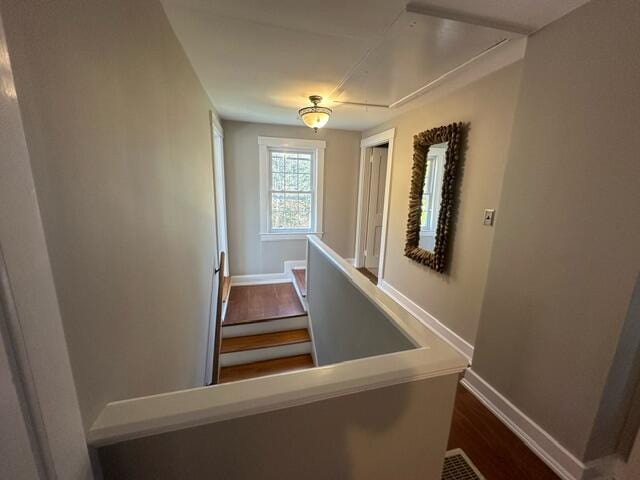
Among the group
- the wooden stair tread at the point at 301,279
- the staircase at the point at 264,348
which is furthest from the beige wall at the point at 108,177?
the wooden stair tread at the point at 301,279

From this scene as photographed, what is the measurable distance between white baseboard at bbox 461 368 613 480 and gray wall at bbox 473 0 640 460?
46mm

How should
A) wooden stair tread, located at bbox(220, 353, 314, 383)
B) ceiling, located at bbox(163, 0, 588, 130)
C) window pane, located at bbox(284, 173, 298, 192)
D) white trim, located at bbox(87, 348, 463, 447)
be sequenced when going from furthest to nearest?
1. window pane, located at bbox(284, 173, 298, 192)
2. wooden stair tread, located at bbox(220, 353, 314, 383)
3. ceiling, located at bbox(163, 0, 588, 130)
4. white trim, located at bbox(87, 348, 463, 447)

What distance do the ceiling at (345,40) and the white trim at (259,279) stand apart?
2.52 meters

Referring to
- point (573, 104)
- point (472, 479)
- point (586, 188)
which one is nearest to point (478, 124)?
point (573, 104)

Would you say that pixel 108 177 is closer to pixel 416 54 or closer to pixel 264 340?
pixel 416 54

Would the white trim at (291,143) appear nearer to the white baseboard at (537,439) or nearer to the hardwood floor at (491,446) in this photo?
the white baseboard at (537,439)

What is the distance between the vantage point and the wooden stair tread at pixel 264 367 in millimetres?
2607

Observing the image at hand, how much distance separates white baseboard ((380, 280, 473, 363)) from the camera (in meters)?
2.25

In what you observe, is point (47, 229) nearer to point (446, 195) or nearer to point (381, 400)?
point (381, 400)

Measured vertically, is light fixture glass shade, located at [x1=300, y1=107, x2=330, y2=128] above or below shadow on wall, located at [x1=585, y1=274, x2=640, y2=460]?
above

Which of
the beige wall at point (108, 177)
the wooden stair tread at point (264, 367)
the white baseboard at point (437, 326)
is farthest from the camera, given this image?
the wooden stair tread at point (264, 367)

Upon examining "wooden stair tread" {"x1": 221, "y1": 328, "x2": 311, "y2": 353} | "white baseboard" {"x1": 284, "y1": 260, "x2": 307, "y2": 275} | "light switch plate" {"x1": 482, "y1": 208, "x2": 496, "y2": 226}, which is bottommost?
"wooden stair tread" {"x1": 221, "y1": 328, "x2": 311, "y2": 353}

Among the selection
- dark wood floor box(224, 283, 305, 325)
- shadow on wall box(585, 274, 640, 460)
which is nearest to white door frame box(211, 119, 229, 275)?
dark wood floor box(224, 283, 305, 325)

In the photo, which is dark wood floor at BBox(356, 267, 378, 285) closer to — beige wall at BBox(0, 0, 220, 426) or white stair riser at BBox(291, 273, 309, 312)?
white stair riser at BBox(291, 273, 309, 312)
